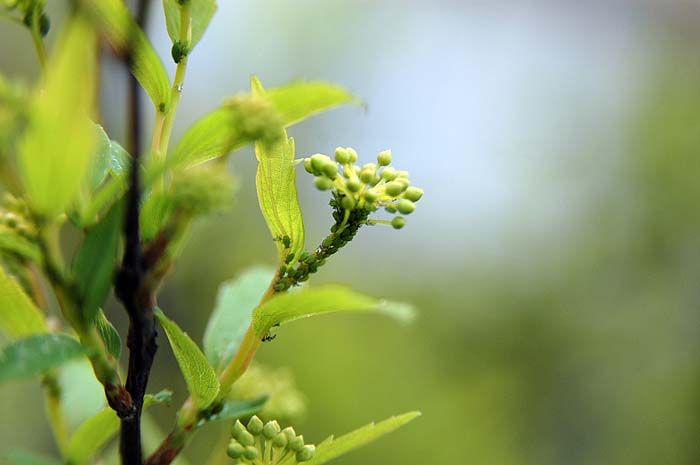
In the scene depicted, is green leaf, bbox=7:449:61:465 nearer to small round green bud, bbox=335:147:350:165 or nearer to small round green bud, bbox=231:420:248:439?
small round green bud, bbox=231:420:248:439

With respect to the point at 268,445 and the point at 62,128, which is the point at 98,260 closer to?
the point at 62,128

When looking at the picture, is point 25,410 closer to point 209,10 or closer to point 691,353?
point 209,10

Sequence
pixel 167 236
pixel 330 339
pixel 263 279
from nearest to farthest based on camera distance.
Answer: pixel 167 236 < pixel 263 279 < pixel 330 339

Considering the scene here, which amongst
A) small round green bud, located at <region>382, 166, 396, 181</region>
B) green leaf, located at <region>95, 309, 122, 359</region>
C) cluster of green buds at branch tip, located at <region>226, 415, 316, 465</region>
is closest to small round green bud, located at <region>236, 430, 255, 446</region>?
cluster of green buds at branch tip, located at <region>226, 415, 316, 465</region>

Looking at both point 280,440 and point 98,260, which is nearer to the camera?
point 98,260

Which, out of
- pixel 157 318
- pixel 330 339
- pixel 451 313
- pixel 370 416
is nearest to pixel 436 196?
pixel 451 313

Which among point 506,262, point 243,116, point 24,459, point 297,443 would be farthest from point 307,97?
point 506,262

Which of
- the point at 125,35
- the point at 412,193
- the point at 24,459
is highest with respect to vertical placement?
the point at 125,35
